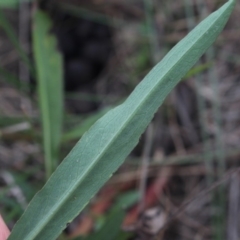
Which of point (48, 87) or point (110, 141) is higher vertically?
point (110, 141)

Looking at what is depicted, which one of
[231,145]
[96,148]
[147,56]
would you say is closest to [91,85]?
[147,56]

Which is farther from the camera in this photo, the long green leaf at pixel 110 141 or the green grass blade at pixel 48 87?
the green grass blade at pixel 48 87

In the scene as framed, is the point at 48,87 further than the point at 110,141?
Yes

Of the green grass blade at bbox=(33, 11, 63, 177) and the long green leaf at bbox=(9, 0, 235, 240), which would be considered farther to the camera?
the green grass blade at bbox=(33, 11, 63, 177)

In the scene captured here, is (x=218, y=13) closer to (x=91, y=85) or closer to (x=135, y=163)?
(x=135, y=163)

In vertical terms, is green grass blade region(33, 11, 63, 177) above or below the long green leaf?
below
